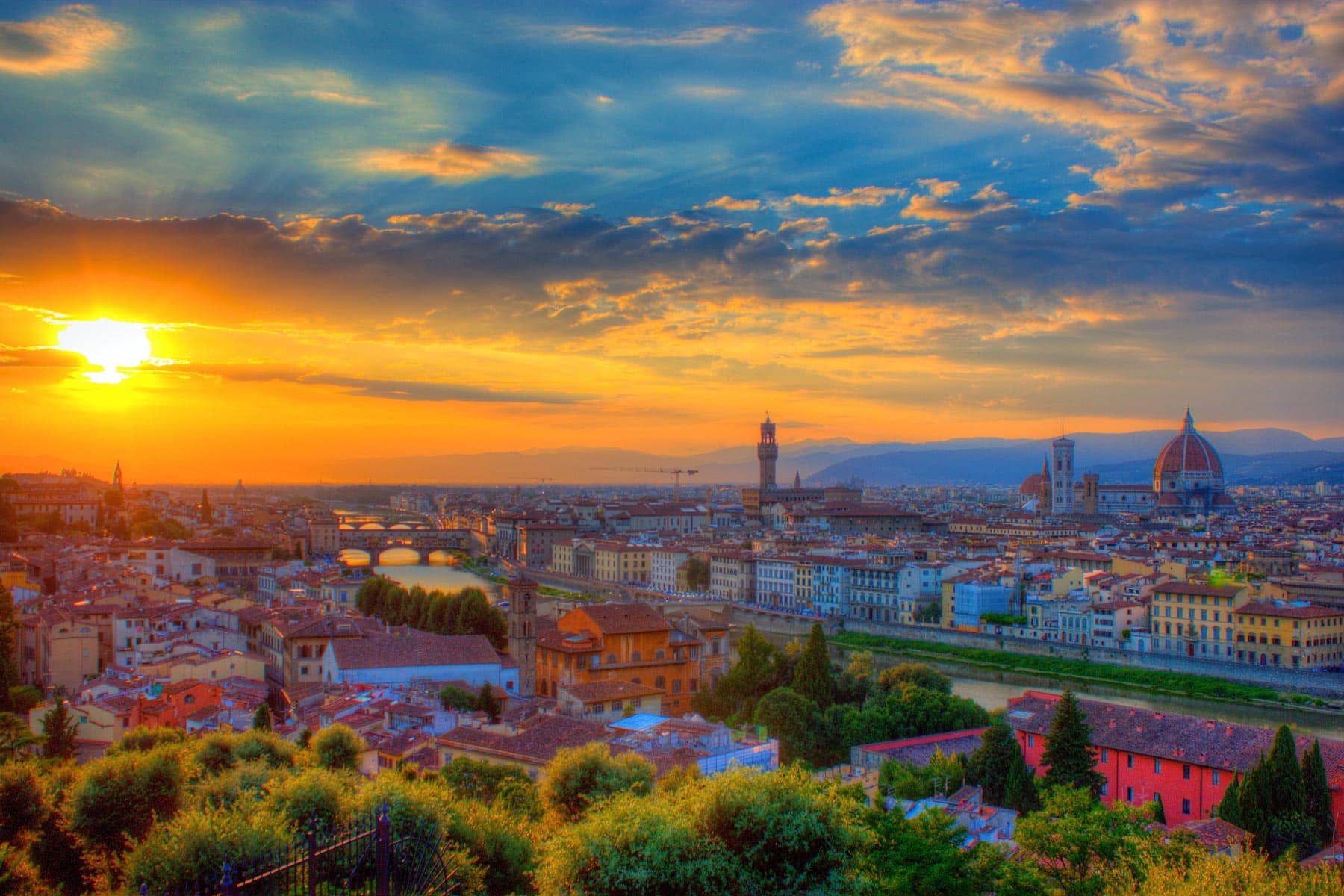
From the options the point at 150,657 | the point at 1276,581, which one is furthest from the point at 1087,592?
the point at 150,657

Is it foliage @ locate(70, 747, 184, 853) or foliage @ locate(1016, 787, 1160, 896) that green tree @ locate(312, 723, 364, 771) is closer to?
foliage @ locate(70, 747, 184, 853)

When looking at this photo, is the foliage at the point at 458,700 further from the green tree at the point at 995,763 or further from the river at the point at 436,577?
the river at the point at 436,577

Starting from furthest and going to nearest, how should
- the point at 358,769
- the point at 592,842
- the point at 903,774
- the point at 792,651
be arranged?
the point at 792,651 → the point at 903,774 → the point at 358,769 → the point at 592,842

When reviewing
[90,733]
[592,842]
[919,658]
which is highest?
[592,842]

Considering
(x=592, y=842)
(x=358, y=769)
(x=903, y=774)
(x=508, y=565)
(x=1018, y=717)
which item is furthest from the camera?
(x=508, y=565)

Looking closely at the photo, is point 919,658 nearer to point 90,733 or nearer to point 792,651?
point 792,651

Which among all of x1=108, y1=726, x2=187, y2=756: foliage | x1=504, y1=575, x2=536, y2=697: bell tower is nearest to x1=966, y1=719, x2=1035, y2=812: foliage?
x1=504, y1=575, x2=536, y2=697: bell tower

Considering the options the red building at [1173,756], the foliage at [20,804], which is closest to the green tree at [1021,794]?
the red building at [1173,756]
